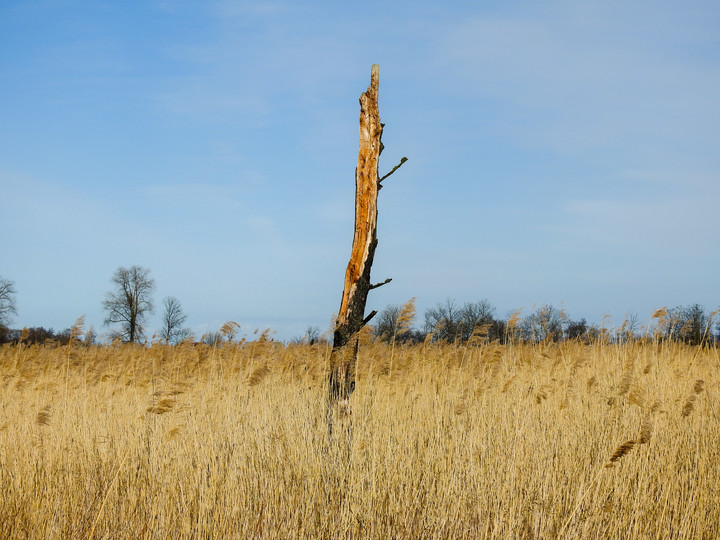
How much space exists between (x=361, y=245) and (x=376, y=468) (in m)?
2.24

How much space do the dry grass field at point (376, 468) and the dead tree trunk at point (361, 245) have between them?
37 centimetres

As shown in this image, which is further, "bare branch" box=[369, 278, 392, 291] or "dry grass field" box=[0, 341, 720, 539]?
"bare branch" box=[369, 278, 392, 291]

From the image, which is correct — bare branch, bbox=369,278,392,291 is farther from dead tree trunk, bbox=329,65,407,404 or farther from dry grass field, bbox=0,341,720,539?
dry grass field, bbox=0,341,720,539

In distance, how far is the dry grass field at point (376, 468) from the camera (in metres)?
3.63

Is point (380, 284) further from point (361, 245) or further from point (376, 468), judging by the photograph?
point (376, 468)

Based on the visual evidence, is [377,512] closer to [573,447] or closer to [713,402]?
[573,447]

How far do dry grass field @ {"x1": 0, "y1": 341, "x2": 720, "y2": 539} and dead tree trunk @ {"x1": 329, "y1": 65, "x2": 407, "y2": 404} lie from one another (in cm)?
37

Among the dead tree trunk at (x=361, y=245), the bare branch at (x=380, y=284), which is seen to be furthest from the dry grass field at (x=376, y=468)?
the bare branch at (x=380, y=284)

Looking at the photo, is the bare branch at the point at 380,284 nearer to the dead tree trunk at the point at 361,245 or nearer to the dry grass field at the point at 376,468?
the dead tree trunk at the point at 361,245

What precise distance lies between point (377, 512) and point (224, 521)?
924mm

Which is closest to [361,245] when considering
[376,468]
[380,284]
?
[380,284]

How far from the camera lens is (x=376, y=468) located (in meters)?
4.11

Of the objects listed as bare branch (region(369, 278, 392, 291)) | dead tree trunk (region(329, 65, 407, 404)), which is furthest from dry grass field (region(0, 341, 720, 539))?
bare branch (region(369, 278, 392, 291))

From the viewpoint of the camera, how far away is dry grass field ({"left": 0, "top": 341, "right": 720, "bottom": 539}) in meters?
3.63
